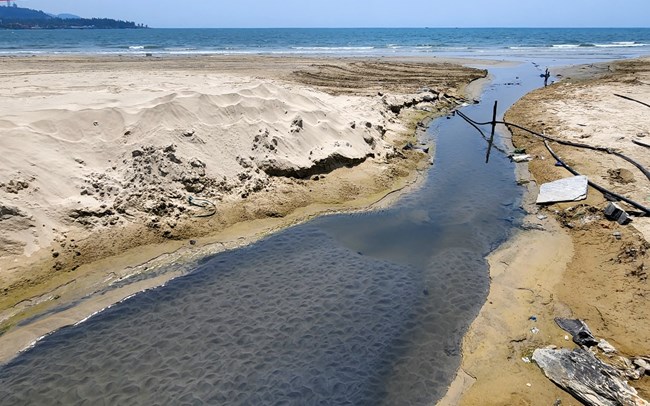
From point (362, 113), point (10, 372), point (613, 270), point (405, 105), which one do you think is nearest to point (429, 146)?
point (362, 113)

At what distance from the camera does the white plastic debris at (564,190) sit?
9.23 m

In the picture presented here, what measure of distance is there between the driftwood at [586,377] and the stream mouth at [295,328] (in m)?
1.09

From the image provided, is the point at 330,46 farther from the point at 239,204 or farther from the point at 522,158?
the point at 239,204

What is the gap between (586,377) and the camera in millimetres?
4699

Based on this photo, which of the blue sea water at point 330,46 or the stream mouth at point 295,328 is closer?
the stream mouth at point 295,328

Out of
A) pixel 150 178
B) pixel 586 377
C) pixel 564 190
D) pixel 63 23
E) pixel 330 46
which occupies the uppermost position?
pixel 63 23

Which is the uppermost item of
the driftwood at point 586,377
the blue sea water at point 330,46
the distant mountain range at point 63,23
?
the distant mountain range at point 63,23

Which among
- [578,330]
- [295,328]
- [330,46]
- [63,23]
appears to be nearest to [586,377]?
[578,330]

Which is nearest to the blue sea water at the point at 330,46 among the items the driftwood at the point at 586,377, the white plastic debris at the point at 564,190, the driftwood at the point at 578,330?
the white plastic debris at the point at 564,190

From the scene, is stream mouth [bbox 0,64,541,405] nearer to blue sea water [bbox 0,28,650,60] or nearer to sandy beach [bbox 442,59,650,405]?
sandy beach [bbox 442,59,650,405]

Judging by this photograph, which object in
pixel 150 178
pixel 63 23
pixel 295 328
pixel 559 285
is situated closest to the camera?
pixel 295 328

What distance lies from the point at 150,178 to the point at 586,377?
7.60m

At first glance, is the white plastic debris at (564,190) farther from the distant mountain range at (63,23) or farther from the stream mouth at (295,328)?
the distant mountain range at (63,23)

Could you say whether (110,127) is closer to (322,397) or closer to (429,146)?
(322,397)
